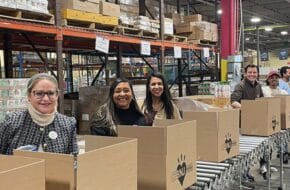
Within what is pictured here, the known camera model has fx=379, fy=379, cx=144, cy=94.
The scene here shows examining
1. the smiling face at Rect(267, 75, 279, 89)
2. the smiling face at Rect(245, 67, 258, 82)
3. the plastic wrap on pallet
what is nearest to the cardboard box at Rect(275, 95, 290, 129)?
the smiling face at Rect(245, 67, 258, 82)

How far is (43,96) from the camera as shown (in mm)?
2492

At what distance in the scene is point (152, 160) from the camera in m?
2.22

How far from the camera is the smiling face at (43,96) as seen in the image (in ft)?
8.13

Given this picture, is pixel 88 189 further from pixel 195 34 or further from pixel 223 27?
pixel 223 27

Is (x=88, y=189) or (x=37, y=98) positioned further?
(x=37, y=98)

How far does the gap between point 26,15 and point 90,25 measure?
1125 mm

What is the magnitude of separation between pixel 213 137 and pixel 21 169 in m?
2.09

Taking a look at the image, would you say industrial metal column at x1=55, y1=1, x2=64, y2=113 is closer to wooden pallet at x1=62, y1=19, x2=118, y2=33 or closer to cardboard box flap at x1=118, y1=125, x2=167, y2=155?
wooden pallet at x1=62, y1=19, x2=118, y2=33

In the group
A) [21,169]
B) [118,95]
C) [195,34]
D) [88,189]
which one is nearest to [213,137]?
[118,95]

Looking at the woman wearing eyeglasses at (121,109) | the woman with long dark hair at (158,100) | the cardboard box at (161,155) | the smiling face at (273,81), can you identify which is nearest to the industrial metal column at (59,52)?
the woman with long dark hair at (158,100)

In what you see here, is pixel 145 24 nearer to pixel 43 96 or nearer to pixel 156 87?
pixel 156 87

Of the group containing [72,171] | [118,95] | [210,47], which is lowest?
[72,171]

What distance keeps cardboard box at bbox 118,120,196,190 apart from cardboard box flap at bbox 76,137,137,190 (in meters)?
0.34

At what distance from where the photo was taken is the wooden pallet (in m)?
5.26
